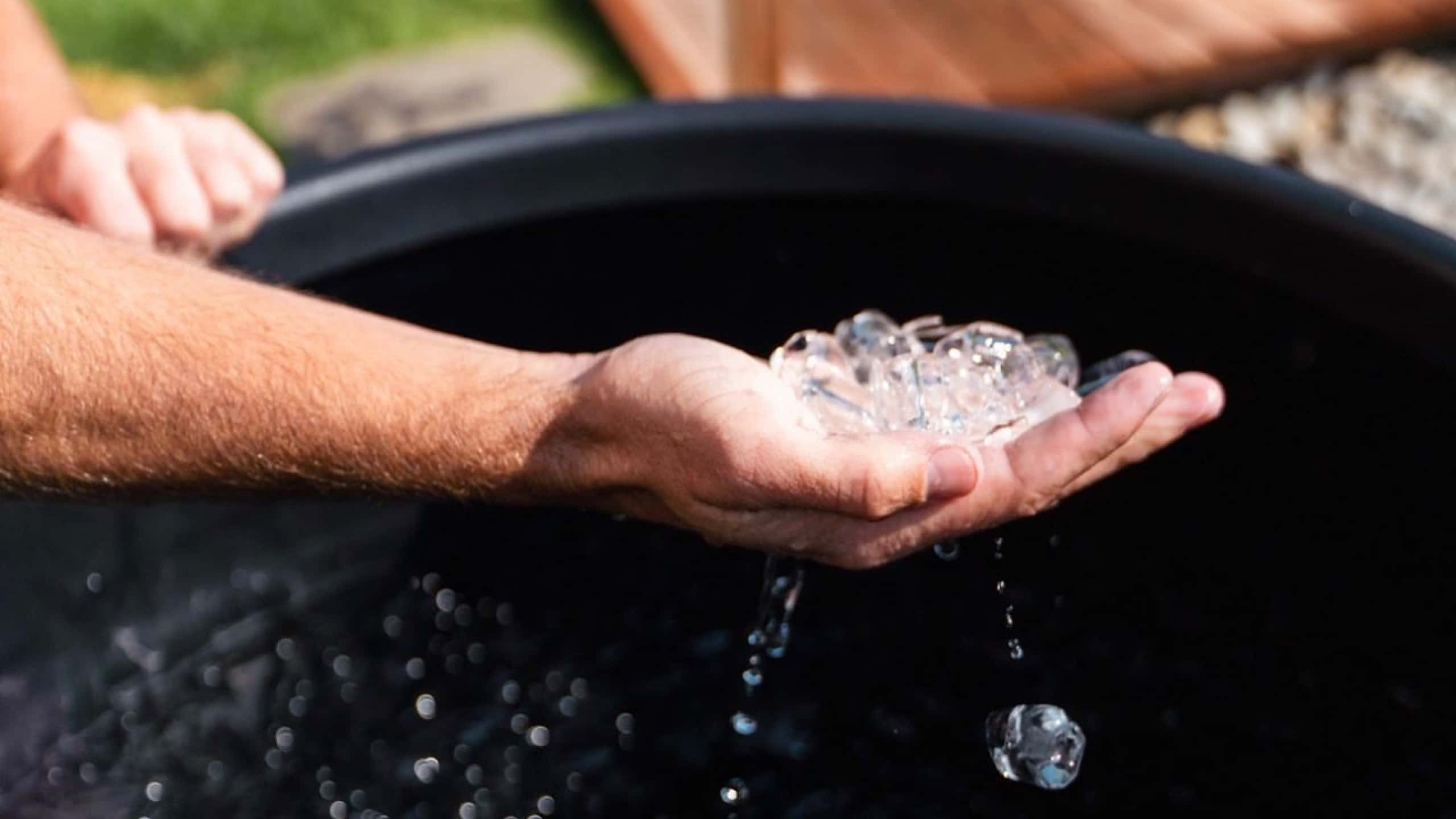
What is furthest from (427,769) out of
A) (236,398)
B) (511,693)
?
(236,398)

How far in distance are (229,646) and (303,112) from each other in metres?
2.02

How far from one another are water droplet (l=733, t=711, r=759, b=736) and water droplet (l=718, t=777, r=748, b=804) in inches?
2.7

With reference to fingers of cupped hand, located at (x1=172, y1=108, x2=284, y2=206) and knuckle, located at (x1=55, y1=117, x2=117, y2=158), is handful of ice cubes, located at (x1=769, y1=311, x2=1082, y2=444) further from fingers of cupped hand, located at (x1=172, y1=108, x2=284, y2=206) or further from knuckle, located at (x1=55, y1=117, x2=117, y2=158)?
knuckle, located at (x1=55, y1=117, x2=117, y2=158)

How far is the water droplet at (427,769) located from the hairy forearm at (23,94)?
2.99 feet

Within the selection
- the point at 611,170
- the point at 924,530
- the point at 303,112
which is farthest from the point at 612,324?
the point at 303,112

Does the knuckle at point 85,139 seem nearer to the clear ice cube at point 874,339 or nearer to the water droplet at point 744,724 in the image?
the clear ice cube at point 874,339

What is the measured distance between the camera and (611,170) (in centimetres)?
199

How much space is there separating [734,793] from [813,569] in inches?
12.6

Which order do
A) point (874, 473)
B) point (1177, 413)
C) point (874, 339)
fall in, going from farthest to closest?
point (874, 339)
point (1177, 413)
point (874, 473)

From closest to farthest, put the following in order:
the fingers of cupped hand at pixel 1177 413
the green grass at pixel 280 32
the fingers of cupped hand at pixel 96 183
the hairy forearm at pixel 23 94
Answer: the fingers of cupped hand at pixel 1177 413 → the fingers of cupped hand at pixel 96 183 → the hairy forearm at pixel 23 94 → the green grass at pixel 280 32

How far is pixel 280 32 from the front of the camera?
4.11 m

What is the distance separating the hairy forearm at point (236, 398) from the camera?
1.33 metres

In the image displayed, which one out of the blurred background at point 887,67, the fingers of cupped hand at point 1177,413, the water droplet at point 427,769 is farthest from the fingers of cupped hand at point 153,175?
the blurred background at point 887,67

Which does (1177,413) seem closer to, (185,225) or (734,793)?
(734,793)
